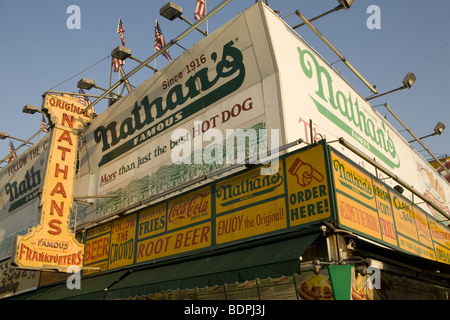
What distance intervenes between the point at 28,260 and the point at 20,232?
5.75 meters

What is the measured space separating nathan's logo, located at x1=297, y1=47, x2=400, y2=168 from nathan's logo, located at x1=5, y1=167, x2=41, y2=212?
10574mm

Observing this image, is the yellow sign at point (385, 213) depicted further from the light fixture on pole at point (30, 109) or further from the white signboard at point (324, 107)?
the light fixture on pole at point (30, 109)

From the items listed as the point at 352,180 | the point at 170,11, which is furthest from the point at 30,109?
the point at 352,180

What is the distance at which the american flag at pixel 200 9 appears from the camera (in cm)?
1107

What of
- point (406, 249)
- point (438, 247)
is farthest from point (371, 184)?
point (438, 247)

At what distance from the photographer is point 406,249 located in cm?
932

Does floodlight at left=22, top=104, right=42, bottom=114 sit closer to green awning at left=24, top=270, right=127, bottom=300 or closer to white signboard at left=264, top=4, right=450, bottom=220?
green awning at left=24, top=270, right=127, bottom=300

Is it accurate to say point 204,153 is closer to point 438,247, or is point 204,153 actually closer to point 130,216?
point 130,216

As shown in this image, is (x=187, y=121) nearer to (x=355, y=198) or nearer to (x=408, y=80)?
(x=355, y=198)

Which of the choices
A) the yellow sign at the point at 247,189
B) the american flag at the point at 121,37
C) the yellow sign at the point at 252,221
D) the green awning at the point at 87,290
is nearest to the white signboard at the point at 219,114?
the yellow sign at the point at 247,189

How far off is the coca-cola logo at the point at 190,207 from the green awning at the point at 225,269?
1080 millimetres

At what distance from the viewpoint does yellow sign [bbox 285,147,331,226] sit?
7.10 metres
